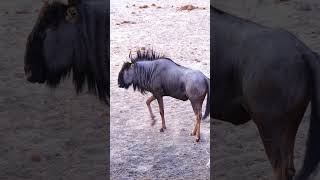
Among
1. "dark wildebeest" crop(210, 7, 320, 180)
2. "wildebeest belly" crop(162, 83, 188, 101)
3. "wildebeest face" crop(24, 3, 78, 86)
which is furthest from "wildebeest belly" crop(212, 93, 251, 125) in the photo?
"wildebeest face" crop(24, 3, 78, 86)

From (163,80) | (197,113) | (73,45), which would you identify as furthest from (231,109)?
(73,45)

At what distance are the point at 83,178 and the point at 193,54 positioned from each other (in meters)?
0.77

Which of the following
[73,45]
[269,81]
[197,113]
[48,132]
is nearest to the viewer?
[269,81]

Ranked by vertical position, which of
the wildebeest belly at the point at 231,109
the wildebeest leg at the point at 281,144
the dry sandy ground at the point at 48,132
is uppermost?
the wildebeest belly at the point at 231,109

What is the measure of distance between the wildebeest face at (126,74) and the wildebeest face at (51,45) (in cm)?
24

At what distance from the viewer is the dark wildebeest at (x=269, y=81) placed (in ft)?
7.04

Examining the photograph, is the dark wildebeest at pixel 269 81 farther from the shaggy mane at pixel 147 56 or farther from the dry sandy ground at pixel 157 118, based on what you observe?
the shaggy mane at pixel 147 56

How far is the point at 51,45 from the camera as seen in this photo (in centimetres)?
243

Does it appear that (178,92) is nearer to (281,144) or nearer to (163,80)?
(163,80)

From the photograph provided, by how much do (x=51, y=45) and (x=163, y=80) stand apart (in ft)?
1.52

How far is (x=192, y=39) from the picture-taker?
233 centimetres

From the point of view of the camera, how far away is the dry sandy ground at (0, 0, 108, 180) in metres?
2.74

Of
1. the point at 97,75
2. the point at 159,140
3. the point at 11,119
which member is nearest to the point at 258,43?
the point at 159,140

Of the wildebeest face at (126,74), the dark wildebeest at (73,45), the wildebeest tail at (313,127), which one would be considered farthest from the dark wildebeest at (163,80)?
the wildebeest tail at (313,127)
